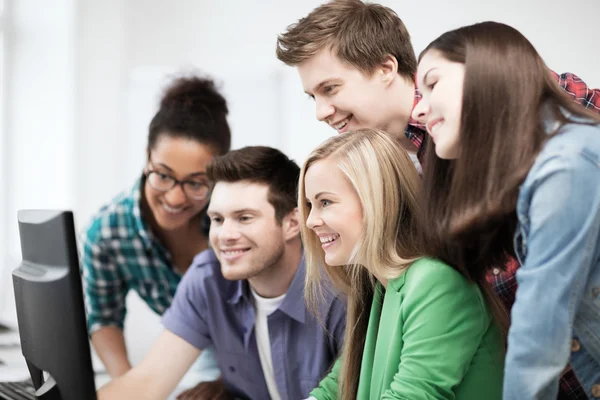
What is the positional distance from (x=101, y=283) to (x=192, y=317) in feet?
2.44

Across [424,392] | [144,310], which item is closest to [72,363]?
[424,392]

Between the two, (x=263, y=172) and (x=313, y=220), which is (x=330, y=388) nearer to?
(x=313, y=220)

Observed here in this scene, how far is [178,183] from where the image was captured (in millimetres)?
2414

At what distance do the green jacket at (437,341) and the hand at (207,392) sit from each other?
26.6 inches

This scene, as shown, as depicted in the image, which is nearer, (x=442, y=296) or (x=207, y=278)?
(x=442, y=296)

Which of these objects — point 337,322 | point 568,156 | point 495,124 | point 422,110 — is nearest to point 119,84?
point 337,322

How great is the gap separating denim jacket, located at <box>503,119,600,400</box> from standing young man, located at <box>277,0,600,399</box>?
2.16ft

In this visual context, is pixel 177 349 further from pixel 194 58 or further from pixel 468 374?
pixel 194 58

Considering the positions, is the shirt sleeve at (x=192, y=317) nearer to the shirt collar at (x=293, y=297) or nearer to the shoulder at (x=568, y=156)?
the shirt collar at (x=293, y=297)

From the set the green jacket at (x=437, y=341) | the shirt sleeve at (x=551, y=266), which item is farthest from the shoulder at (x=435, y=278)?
the shirt sleeve at (x=551, y=266)

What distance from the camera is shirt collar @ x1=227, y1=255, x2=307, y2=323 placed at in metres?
1.89

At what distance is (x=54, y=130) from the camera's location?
356 centimetres

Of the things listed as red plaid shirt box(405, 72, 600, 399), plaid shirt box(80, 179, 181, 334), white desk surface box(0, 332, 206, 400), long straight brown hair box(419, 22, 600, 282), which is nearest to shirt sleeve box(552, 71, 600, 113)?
red plaid shirt box(405, 72, 600, 399)

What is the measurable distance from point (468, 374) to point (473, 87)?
1.72ft
